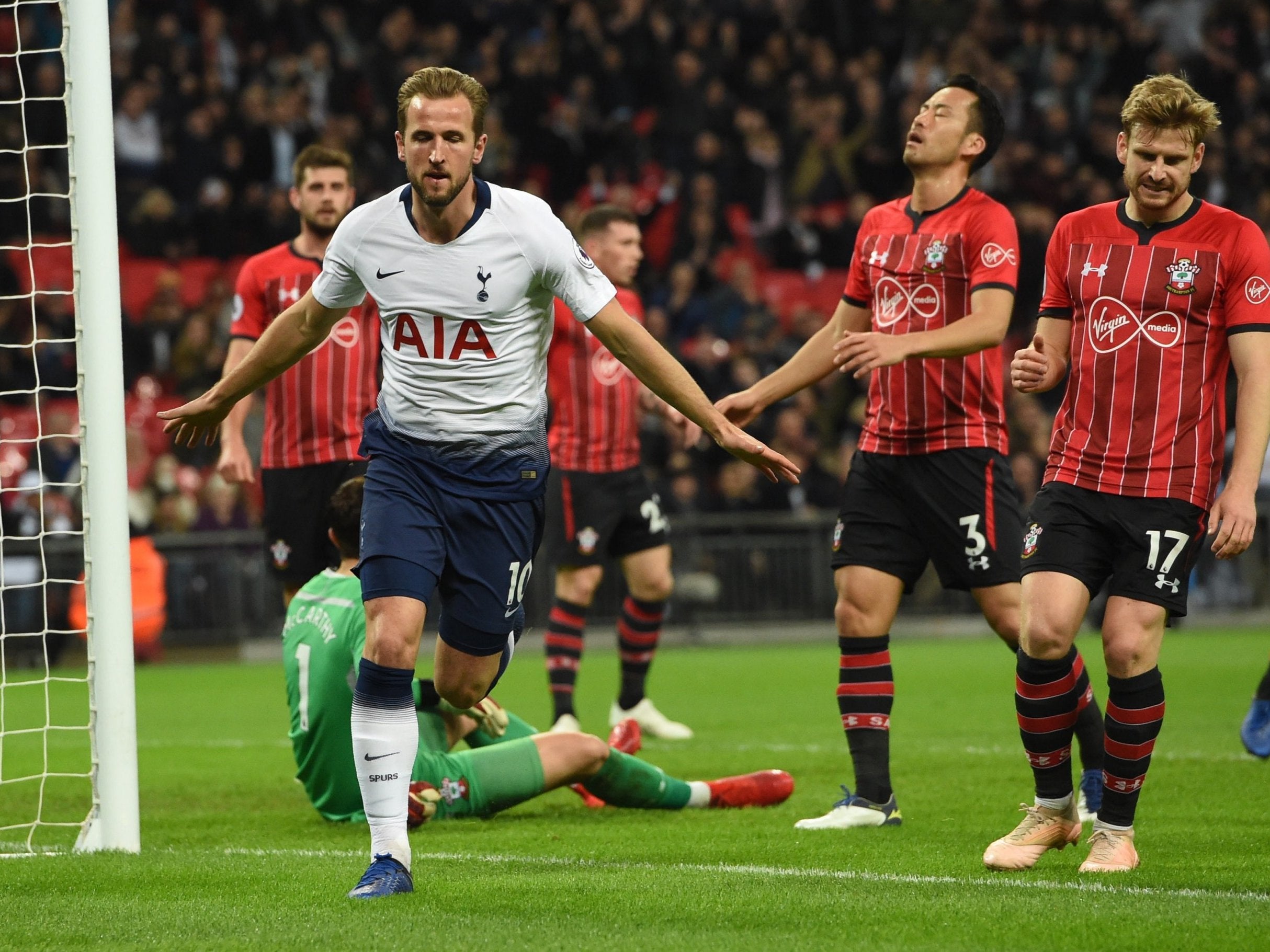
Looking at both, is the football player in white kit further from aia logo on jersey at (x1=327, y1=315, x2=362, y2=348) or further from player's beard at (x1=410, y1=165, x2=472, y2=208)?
aia logo on jersey at (x1=327, y1=315, x2=362, y2=348)

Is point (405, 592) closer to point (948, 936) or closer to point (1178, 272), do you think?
point (948, 936)

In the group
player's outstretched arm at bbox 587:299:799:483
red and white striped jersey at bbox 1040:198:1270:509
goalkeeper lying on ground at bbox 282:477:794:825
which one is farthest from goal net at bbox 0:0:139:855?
red and white striped jersey at bbox 1040:198:1270:509

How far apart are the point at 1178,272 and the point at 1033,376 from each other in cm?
53

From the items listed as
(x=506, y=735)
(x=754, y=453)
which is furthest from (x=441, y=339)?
(x=506, y=735)

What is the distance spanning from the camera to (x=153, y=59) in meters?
19.9

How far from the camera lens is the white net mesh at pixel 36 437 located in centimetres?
1121

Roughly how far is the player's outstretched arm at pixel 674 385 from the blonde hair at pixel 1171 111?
1.51m

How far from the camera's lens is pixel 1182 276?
5203 millimetres

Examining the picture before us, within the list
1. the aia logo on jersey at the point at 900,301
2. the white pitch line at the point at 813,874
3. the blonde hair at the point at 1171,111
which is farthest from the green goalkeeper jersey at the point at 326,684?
the blonde hair at the point at 1171,111

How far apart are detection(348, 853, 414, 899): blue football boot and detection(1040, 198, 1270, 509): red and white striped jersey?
236cm

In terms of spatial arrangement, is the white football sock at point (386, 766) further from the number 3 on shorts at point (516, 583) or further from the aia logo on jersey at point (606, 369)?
the aia logo on jersey at point (606, 369)

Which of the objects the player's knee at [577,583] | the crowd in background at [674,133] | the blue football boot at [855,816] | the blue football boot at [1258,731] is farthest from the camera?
the crowd in background at [674,133]

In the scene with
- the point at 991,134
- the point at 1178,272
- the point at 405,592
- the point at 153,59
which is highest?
the point at 153,59

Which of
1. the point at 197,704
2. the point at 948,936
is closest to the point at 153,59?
the point at 197,704
